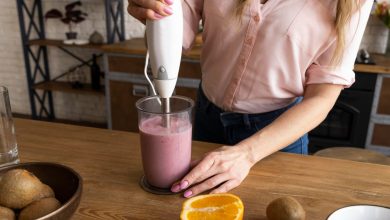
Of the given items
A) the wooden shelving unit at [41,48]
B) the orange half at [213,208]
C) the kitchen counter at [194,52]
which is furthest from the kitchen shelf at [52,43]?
the orange half at [213,208]

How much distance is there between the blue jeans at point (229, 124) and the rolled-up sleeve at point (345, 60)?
17 centimetres

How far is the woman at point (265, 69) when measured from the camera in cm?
83

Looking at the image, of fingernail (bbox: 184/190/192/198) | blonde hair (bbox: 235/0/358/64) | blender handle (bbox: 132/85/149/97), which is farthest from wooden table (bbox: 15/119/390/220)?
blender handle (bbox: 132/85/149/97)

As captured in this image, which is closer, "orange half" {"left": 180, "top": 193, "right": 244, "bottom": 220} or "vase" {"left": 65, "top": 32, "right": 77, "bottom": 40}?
"orange half" {"left": 180, "top": 193, "right": 244, "bottom": 220}

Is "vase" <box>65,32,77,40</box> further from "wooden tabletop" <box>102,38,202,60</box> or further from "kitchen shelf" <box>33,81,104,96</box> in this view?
"wooden tabletop" <box>102,38,202,60</box>

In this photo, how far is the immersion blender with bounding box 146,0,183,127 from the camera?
26.9 inches

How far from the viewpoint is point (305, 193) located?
75 cm

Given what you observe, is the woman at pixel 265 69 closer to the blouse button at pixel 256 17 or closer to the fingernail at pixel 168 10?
the blouse button at pixel 256 17

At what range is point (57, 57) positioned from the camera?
3.31m

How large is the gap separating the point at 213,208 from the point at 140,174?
0.23 m

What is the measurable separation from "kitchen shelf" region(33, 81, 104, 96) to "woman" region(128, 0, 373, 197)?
2035 mm

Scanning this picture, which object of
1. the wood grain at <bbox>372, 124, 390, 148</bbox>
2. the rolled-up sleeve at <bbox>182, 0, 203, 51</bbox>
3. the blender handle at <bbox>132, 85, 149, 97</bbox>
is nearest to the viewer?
the rolled-up sleeve at <bbox>182, 0, 203, 51</bbox>

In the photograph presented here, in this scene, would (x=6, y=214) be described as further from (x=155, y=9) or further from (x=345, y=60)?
(x=345, y=60)

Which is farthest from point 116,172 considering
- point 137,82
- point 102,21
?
point 102,21
